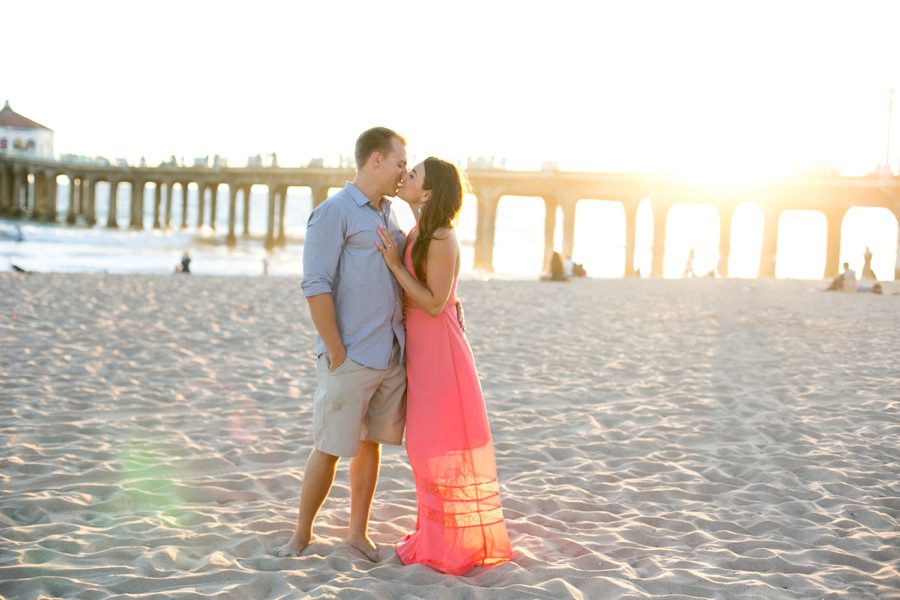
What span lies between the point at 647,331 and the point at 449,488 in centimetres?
958

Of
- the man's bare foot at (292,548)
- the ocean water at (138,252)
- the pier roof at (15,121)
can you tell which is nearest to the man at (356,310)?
the man's bare foot at (292,548)

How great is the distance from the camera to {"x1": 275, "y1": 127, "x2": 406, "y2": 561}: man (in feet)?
11.7

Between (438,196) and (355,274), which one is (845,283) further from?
(355,274)

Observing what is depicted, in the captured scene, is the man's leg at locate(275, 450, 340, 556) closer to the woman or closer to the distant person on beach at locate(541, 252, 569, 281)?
the woman

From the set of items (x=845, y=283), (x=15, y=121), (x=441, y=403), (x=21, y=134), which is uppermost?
(x=15, y=121)

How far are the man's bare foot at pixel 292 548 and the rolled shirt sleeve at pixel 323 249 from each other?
1.17 meters

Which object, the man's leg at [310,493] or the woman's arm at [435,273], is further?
the man's leg at [310,493]

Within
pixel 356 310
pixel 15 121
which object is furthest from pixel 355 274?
pixel 15 121

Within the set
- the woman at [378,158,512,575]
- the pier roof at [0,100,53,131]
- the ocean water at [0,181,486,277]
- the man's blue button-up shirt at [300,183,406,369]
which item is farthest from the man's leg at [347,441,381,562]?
the pier roof at [0,100,53,131]

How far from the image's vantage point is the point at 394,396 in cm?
378

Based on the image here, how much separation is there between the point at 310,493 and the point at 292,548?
28 cm

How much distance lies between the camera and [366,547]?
154 inches

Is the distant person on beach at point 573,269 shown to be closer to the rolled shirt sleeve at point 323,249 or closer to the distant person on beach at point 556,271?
the distant person on beach at point 556,271

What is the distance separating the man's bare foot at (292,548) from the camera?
12.6 feet
